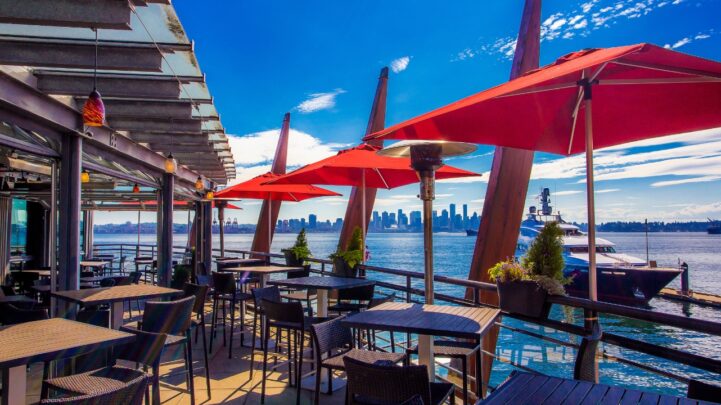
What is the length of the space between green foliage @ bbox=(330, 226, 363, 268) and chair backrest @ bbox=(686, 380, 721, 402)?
373 centimetres

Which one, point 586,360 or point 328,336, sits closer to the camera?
point 586,360

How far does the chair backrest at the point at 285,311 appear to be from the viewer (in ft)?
10.2

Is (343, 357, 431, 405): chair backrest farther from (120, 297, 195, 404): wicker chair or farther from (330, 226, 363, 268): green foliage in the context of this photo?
(330, 226, 363, 268): green foliage

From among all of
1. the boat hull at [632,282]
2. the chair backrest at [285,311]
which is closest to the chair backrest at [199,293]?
the chair backrest at [285,311]

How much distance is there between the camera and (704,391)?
1655 millimetres

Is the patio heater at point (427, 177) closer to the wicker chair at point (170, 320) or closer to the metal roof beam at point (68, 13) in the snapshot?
the wicker chair at point (170, 320)

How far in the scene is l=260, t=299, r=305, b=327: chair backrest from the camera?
310 cm

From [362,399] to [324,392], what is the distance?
1667 millimetres

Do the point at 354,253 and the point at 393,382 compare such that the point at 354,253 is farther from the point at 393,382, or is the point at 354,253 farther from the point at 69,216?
the point at 393,382

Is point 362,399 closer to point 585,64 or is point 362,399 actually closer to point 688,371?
point 585,64

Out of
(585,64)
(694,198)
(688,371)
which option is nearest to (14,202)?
(585,64)

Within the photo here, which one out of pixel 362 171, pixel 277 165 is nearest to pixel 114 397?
pixel 362 171

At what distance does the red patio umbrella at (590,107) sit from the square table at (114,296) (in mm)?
2369

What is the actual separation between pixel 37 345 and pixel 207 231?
9.85 m
